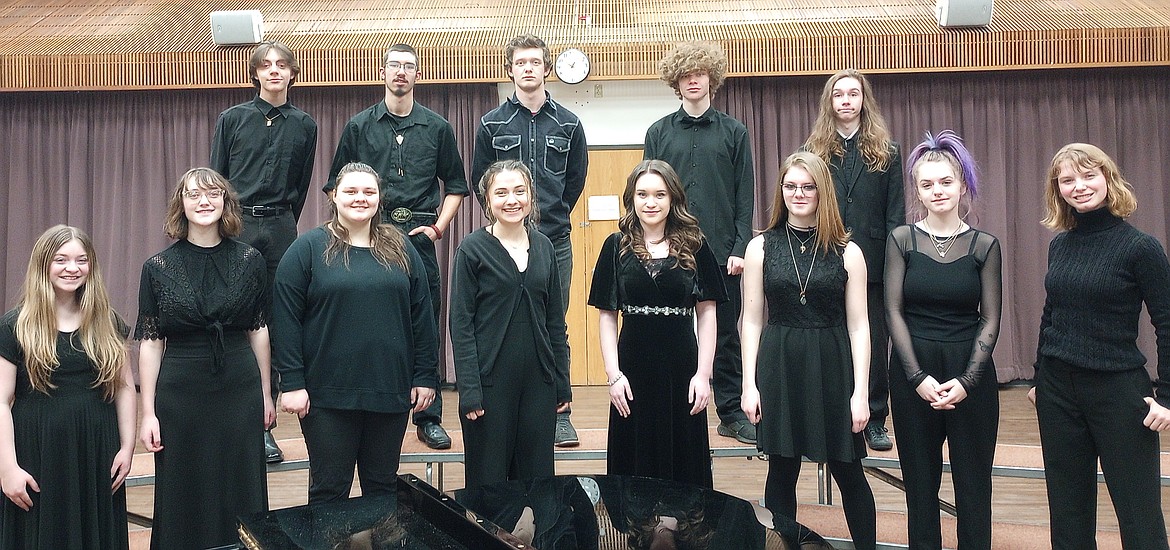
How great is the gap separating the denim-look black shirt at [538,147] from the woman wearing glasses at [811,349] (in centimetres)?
109

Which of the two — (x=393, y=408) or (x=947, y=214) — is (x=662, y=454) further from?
(x=947, y=214)

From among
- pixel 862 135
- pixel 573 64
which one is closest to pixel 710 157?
pixel 862 135

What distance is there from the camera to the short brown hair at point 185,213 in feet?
9.20

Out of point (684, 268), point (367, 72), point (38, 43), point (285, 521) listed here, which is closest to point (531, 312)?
point (684, 268)

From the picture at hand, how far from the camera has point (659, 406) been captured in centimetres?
303

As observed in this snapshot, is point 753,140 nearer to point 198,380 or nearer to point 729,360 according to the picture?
point 729,360

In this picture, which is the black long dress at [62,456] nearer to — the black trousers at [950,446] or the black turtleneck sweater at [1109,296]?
the black trousers at [950,446]

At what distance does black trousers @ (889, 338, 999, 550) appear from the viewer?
2.78 m

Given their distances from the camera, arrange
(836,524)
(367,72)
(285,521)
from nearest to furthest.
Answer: (285,521)
(836,524)
(367,72)

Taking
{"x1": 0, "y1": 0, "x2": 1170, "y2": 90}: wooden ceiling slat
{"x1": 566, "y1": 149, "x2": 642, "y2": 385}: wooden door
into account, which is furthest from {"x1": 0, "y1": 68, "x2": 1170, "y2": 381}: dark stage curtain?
{"x1": 566, "y1": 149, "x2": 642, "y2": 385}: wooden door

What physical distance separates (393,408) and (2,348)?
1.09 metres

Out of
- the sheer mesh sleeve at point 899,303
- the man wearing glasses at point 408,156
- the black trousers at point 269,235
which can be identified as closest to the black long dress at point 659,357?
the sheer mesh sleeve at point 899,303

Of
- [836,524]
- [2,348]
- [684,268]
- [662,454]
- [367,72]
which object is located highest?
[367,72]

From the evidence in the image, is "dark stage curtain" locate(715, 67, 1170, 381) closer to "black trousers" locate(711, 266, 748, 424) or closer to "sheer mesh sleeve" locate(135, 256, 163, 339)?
A: "black trousers" locate(711, 266, 748, 424)
